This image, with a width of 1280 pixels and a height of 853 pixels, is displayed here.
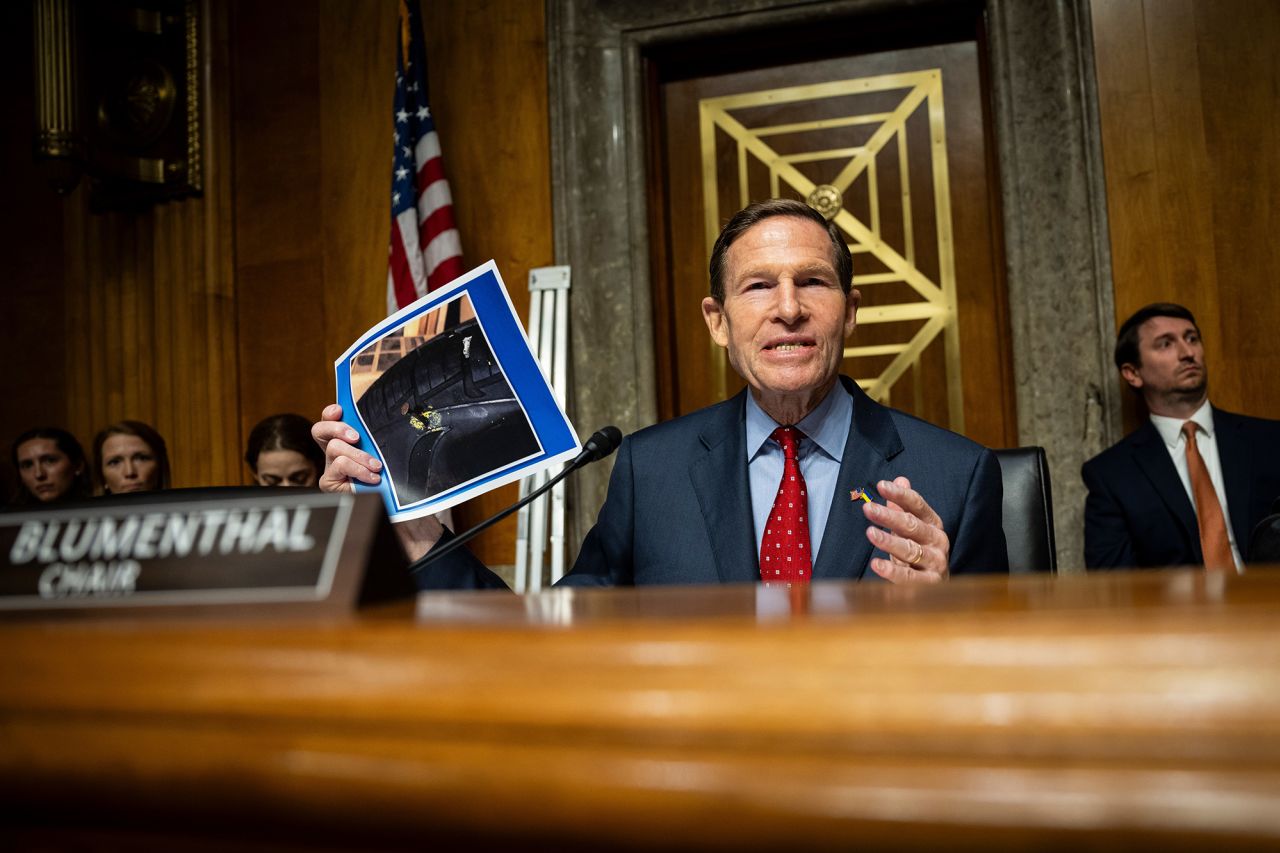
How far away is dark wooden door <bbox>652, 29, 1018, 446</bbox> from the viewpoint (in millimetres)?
3547

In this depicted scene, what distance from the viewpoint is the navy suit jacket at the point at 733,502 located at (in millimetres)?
1629

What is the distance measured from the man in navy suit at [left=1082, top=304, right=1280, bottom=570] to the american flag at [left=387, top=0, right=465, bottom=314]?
2185 mm

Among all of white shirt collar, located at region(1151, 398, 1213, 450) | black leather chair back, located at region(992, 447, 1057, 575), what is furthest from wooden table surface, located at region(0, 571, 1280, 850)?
white shirt collar, located at region(1151, 398, 1213, 450)

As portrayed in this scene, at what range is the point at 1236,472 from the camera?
301cm

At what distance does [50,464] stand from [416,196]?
5.50 ft

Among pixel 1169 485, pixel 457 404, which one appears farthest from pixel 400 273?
pixel 1169 485

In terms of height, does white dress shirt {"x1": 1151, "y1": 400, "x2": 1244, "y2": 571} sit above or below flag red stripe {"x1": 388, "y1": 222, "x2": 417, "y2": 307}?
below

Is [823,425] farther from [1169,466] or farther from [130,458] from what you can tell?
[130,458]

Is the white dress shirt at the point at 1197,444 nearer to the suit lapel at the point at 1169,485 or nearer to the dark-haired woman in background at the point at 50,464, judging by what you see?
the suit lapel at the point at 1169,485

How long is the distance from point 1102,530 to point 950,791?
9.95 ft

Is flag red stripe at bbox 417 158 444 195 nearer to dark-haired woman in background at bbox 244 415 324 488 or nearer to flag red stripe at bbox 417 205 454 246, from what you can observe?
flag red stripe at bbox 417 205 454 246

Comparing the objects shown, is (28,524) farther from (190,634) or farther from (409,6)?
(409,6)

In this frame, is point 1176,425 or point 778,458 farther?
point 1176,425

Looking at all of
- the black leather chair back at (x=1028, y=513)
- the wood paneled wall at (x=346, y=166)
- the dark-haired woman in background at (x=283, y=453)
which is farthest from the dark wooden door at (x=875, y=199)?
the black leather chair back at (x=1028, y=513)
